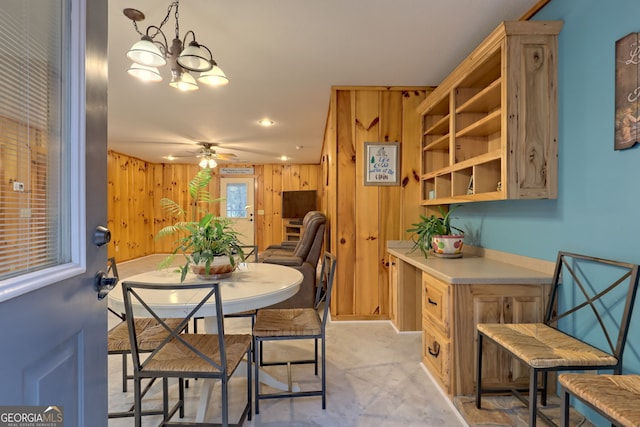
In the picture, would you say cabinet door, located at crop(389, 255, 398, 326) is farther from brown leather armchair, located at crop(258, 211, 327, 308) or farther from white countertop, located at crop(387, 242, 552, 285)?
brown leather armchair, located at crop(258, 211, 327, 308)

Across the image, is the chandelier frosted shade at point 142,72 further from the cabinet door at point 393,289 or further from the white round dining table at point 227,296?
the cabinet door at point 393,289

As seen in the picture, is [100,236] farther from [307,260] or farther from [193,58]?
[307,260]

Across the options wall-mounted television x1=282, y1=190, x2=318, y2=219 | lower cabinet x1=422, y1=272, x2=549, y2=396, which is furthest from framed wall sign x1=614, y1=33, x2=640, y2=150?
wall-mounted television x1=282, y1=190, x2=318, y2=219

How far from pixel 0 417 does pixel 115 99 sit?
3645 mm

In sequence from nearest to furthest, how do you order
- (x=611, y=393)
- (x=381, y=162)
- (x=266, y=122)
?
(x=611, y=393), (x=381, y=162), (x=266, y=122)

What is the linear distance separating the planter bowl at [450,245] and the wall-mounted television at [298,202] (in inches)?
201

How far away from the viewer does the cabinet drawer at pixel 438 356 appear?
6.28 ft

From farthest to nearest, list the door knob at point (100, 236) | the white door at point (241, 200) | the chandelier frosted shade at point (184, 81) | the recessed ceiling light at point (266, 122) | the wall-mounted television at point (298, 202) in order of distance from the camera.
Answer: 1. the white door at point (241, 200)
2. the wall-mounted television at point (298, 202)
3. the recessed ceiling light at point (266, 122)
4. the chandelier frosted shade at point (184, 81)
5. the door knob at point (100, 236)

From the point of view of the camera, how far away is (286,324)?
187cm

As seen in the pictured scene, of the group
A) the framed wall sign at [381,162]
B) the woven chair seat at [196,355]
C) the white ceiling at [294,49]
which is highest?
the white ceiling at [294,49]

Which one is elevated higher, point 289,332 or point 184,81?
point 184,81

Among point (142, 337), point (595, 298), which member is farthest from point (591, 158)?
point (142, 337)

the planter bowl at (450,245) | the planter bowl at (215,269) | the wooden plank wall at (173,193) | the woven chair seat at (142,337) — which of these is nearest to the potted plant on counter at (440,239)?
the planter bowl at (450,245)

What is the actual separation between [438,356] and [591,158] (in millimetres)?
1423
